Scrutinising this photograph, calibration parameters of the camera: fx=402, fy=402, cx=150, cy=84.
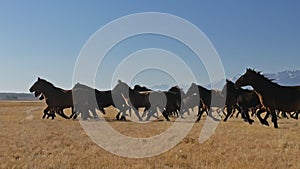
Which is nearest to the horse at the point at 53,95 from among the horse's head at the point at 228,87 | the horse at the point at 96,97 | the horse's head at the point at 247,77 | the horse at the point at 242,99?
the horse at the point at 96,97

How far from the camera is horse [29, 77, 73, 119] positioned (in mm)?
23938

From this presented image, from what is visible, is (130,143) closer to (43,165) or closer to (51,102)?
(43,165)

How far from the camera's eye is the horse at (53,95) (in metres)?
23.9

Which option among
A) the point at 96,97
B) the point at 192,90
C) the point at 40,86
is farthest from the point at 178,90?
the point at 40,86

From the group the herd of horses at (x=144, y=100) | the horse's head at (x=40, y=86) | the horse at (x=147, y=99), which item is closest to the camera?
the herd of horses at (x=144, y=100)

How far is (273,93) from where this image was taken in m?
15.9

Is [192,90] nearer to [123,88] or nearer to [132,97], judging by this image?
[132,97]

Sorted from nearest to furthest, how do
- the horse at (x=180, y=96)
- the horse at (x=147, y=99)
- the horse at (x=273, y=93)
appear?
1. the horse at (x=273, y=93)
2. the horse at (x=147, y=99)
3. the horse at (x=180, y=96)

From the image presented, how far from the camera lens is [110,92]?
25781 millimetres

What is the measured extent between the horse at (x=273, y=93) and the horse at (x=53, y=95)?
11.7 meters

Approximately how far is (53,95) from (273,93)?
13.4 metres

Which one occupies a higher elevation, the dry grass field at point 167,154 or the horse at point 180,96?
the horse at point 180,96

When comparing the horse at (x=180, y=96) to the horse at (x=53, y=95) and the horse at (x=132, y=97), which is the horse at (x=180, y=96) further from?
the horse at (x=53, y=95)

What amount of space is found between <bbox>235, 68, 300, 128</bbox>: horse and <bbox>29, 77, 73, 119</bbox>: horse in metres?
11.7
